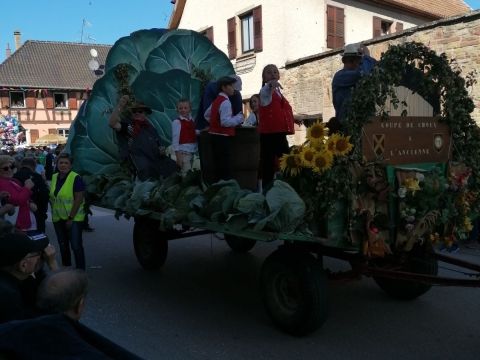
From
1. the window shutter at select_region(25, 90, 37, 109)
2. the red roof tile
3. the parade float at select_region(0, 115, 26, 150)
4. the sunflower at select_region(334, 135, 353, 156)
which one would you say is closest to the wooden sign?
the sunflower at select_region(334, 135, 353, 156)

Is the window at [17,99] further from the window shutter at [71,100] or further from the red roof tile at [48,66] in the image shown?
the window shutter at [71,100]

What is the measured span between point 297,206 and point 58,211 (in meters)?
3.34

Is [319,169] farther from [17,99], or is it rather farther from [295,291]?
[17,99]

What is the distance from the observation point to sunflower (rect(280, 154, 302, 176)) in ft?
12.8

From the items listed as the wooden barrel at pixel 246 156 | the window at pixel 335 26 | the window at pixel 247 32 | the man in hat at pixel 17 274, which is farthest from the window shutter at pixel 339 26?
the man in hat at pixel 17 274

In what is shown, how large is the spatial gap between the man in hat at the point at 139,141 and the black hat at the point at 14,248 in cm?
331

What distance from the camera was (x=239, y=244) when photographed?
7.21 m

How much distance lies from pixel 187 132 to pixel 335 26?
45.9 ft

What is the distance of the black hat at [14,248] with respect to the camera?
243 centimetres

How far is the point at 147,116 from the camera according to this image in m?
6.69

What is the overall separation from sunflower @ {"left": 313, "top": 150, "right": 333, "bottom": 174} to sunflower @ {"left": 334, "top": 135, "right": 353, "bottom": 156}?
0.07m

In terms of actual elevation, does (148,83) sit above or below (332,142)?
above

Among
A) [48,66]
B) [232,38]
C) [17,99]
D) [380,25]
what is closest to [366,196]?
[232,38]

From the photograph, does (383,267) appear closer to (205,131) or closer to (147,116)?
(205,131)
